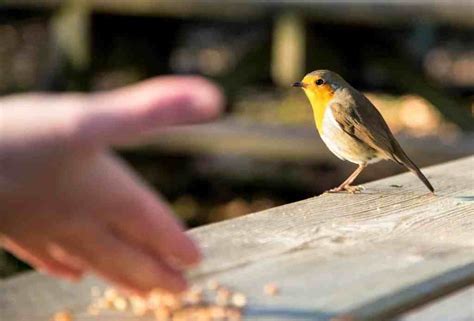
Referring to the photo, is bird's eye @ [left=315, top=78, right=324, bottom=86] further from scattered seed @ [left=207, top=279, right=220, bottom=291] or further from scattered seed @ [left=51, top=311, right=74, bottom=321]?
scattered seed @ [left=51, top=311, right=74, bottom=321]

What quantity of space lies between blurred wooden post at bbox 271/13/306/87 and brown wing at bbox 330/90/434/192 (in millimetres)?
2664

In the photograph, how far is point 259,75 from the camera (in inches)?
297

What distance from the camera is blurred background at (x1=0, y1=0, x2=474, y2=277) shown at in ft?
20.4

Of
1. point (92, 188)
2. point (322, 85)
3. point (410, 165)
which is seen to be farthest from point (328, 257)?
point (322, 85)

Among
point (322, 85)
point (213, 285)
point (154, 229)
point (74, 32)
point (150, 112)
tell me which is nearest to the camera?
point (150, 112)

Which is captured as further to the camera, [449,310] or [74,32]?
[74,32]

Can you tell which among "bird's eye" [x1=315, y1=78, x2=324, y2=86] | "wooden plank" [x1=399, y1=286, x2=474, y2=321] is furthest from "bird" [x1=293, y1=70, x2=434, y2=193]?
"wooden plank" [x1=399, y1=286, x2=474, y2=321]

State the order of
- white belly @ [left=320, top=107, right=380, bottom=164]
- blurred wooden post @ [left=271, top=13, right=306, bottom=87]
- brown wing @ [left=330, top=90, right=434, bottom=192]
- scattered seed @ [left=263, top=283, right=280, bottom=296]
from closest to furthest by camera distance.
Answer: scattered seed @ [left=263, top=283, right=280, bottom=296], brown wing @ [left=330, top=90, right=434, bottom=192], white belly @ [left=320, top=107, right=380, bottom=164], blurred wooden post @ [left=271, top=13, right=306, bottom=87]

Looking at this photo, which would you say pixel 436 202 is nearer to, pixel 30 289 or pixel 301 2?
pixel 30 289

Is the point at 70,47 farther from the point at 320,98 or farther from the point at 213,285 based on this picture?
the point at 213,285

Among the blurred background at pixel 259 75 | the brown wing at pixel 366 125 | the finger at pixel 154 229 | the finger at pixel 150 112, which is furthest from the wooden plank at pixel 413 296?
the blurred background at pixel 259 75

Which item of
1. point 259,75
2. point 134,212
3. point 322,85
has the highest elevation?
point 134,212

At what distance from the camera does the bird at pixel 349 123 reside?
12.6 feet

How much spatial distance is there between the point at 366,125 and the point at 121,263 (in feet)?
7.98
